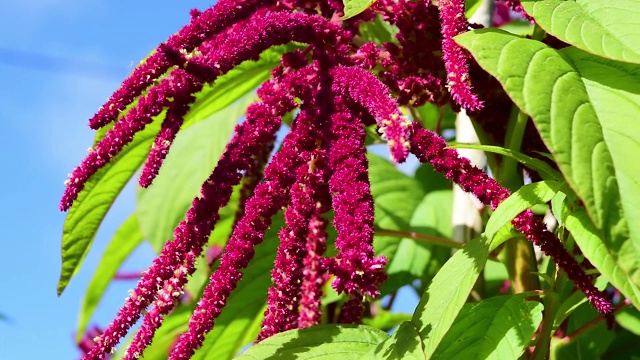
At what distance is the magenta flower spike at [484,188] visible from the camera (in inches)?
31.8

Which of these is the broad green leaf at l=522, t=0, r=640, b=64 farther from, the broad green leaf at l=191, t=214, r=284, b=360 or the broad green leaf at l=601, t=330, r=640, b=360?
the broad green leaf at l=601, t=330, r=640, b=360

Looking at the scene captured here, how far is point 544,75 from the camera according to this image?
748 mm

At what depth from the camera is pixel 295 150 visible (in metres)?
0.89

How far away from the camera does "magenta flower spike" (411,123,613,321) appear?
0.81 m

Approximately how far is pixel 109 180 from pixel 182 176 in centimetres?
49

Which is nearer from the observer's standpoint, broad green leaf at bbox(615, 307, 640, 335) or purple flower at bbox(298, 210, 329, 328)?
purple flower at bbox(298, 210, 329, 328)

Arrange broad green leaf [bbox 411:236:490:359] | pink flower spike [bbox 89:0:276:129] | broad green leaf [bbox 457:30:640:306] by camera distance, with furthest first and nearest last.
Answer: pink flower spike [bbox 89:0:276:129] < broad green leaf [bbox 411:236:490:359] < broad green leaf [bbox 457:30:640:306]

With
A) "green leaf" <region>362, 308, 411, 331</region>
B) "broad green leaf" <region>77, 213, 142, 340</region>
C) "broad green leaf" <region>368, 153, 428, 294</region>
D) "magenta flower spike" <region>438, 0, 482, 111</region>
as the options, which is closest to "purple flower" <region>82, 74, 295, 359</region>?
"magenta flower spike" <region>438, 0, 482, 111</region>

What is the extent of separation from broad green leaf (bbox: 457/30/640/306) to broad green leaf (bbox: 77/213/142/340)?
4.28 feet

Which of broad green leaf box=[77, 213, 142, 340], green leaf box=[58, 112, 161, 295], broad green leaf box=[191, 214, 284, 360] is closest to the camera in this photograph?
green leaf box=[58, 112, 161, 295]

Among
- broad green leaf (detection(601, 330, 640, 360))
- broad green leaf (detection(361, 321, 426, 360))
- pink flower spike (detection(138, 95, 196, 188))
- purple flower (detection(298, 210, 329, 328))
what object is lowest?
broad green leaf (detection(601, 330, 640, 360))

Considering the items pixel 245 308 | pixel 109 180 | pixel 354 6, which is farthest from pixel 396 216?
pixel 354 6

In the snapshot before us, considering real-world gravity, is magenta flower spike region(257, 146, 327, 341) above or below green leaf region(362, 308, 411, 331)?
above

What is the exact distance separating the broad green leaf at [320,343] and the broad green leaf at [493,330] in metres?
0.09
